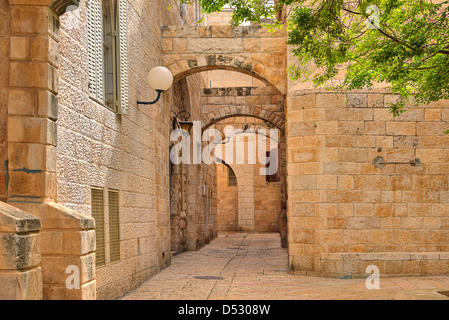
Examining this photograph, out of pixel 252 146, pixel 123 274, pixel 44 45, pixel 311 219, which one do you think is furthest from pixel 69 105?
pixel 252 146

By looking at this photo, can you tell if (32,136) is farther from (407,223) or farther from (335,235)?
(407,223)

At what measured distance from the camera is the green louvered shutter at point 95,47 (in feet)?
20.0

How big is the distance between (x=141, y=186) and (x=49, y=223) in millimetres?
4030

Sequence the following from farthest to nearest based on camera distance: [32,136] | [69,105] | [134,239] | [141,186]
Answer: [141,186] < [134,239] < [69,105] < [32,136]

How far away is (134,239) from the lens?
7.75m

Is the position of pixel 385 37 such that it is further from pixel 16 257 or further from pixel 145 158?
pixel 16 257

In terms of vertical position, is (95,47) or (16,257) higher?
(95,47)

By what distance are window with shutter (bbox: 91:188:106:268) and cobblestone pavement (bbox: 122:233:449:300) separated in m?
0.86

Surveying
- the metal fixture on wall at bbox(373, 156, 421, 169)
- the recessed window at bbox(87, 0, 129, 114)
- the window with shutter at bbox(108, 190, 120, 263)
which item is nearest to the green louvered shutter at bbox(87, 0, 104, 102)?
the recessed window at bbox(87, 0, 129, 114)

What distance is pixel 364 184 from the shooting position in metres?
9.02

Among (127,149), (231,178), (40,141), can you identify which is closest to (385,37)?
(127,149)

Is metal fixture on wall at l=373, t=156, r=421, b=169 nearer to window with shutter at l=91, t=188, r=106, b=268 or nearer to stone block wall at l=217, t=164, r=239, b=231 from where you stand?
window with shutter at l=91, t=188, r=106, b=268

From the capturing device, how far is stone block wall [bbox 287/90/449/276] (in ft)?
29.3

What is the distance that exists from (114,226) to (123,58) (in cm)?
209
